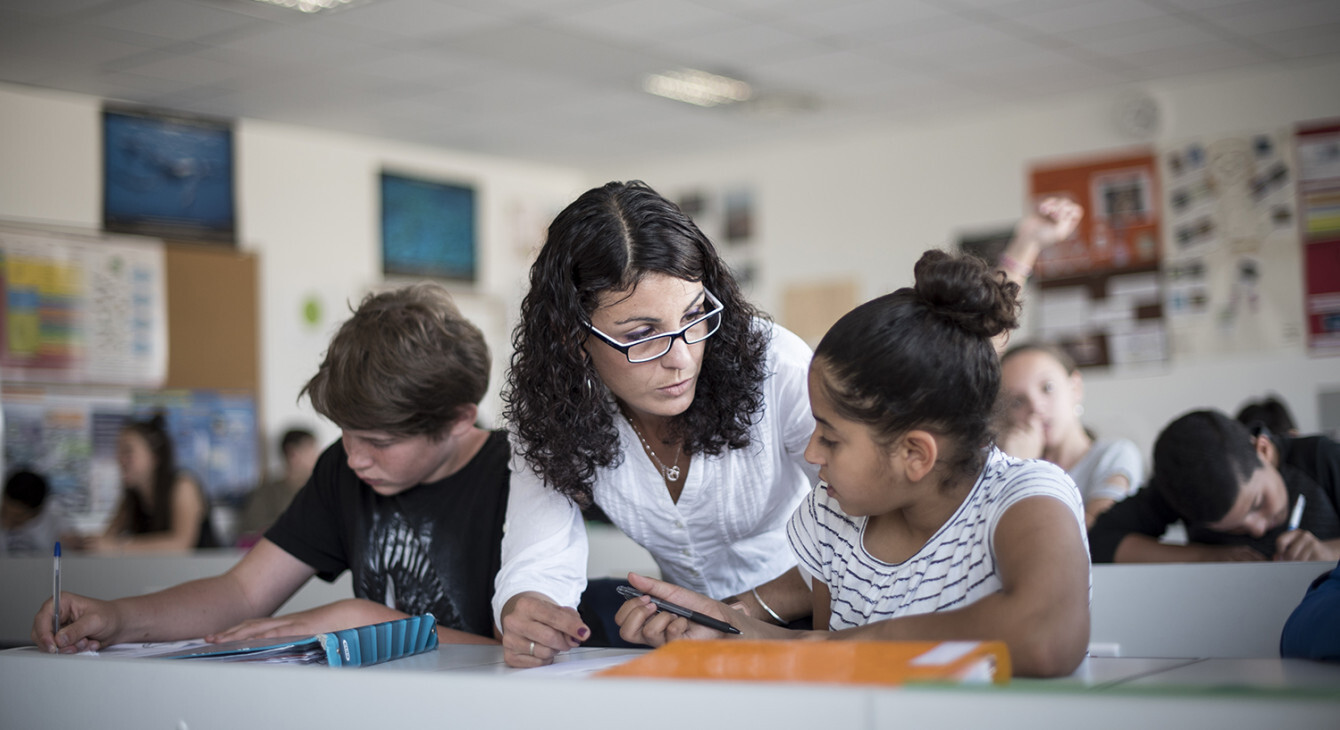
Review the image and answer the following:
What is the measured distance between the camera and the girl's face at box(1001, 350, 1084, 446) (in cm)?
302

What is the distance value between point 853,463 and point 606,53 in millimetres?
3870

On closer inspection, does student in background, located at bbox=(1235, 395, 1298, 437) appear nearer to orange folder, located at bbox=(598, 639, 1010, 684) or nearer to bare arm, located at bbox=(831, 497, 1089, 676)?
bare arm, located at bbox=(831, 497, 1089, 676)

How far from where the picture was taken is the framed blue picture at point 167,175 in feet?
17.6

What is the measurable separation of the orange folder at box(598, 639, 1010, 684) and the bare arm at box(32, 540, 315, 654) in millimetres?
917

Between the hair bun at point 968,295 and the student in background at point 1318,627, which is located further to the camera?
the hair bun at point 968,295

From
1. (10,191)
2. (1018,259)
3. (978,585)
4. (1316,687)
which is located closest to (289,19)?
(10,191)

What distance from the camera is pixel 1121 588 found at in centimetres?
197

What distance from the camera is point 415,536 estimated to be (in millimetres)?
1872

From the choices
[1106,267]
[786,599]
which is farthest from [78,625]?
[1106,267]

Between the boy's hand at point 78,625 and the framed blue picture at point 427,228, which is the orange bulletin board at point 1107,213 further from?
the boy's hand at point 78,625

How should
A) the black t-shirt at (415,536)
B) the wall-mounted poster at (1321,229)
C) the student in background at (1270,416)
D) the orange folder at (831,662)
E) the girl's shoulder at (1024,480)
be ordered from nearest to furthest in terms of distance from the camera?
the orange folder at (831,662), the girl's shoulder at (1024,480), the black t-shirt at (415,536), the student in background at (1270,416), the wall-mounted poster at (1321,229)

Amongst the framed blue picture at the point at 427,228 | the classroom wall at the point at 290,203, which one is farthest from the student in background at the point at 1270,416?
the framed blue picture at the point at 427,228

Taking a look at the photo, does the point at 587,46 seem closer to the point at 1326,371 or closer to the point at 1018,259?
the point at 1018,259

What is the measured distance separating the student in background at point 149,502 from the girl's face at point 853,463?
4491 millimetres
